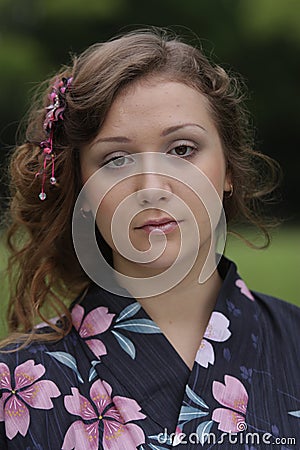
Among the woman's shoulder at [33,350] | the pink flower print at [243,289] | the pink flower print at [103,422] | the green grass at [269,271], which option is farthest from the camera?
the green grass at [269,271]

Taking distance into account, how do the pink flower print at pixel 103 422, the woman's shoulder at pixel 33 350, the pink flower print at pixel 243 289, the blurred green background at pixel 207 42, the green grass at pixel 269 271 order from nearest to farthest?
the pink flower print at pixel 103 422 < the woman's shoulder at pixel 33 350 < the pink flower print at pixel 243 289 < the green grass at pixel 269 271 < the blurred green background at pixel 207 42

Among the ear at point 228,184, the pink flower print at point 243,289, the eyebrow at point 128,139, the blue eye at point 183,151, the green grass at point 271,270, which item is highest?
the eyebrow at point 128,139

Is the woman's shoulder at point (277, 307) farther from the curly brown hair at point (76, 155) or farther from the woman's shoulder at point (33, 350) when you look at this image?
the woman's shoulder at point (33, 350)

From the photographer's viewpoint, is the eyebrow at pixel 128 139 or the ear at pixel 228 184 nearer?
the eyebrow at pixel 128 139

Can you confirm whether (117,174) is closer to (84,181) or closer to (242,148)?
(84,181)

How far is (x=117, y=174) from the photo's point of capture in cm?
169

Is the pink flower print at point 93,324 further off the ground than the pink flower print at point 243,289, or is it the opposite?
the pink flower print at point 243,289

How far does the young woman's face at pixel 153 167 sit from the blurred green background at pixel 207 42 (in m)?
9.56

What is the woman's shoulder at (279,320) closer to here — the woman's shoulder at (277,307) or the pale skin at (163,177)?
the woman's shoulder at (277,307)

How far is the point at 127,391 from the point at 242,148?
0.65m

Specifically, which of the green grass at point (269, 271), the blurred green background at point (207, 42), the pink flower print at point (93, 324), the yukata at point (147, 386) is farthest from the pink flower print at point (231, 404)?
the blurred green background at point (207, 42)

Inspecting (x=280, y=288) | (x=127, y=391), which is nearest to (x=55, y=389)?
(x=127, y=391)

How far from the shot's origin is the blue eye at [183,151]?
1683 mm

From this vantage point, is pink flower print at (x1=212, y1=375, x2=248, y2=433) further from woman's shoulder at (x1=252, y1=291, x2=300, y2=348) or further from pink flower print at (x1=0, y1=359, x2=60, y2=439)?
pink flower print at (x1=0, y1=359, x2=60, y2=439)
